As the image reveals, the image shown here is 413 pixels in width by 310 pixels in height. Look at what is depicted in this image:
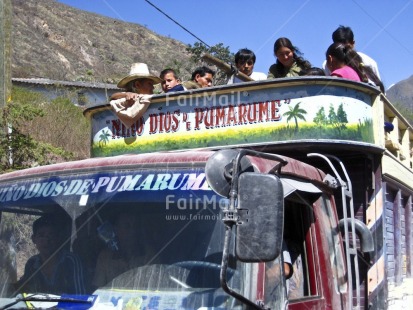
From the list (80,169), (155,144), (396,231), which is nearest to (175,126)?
(155,144)

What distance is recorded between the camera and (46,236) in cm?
356

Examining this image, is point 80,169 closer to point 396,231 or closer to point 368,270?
point 368,270

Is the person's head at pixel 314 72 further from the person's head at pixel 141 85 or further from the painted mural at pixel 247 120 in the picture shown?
the person's head at pixel 141 85

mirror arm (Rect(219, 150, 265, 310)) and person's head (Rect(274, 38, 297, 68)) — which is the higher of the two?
person's head (Rect(274, 38, 297, 68))

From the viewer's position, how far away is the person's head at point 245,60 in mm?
6707

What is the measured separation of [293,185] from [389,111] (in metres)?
1.86

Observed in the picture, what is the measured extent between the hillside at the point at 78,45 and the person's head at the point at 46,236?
46356mm

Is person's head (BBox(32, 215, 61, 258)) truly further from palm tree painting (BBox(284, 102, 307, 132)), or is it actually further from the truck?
palm tree painting (BBox(284, 102, 307, 132))

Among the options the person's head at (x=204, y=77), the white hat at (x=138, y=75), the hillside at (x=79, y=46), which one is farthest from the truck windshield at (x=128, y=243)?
the hillside at (x=79, y=46)

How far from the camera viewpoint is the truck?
9.72 ft

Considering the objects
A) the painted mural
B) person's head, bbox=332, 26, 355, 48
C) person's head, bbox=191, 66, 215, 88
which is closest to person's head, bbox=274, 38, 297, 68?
person's head, bbox=332, 26, 355, 48

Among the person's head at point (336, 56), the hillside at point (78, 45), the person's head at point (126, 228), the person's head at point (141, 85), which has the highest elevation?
the hillside at point (78, 45)

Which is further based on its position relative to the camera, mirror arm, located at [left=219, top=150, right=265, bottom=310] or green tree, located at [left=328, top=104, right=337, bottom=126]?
green tree, located at [left=328, top=104, right=337, bottom=126]

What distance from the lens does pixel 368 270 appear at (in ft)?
14.0
